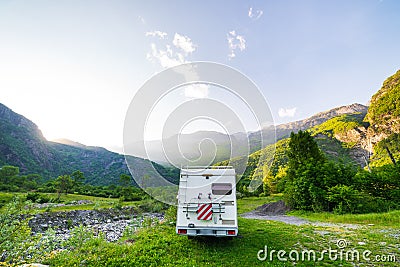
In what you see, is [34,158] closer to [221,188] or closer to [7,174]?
[7,174]

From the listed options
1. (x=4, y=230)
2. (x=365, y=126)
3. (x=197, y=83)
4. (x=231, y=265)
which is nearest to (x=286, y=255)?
(x=231, y=265)

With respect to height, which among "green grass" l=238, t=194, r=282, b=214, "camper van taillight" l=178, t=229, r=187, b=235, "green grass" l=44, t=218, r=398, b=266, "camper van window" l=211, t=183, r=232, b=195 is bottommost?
"green grass" l=238, t=194, r=282, b=214

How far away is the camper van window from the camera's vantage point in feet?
26.3

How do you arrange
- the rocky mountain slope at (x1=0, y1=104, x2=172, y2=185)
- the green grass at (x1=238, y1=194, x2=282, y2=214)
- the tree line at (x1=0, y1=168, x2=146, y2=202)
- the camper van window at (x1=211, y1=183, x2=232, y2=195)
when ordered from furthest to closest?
the rocky mountain slope at (x1=0, y1=104, x2=172, y2=185) → the tree line at (x1=0, y1=168, x2=146, y2=202) → the green grass at (x1=238, y1=194, x2=282, y2=214) → the camper van window at (x1=211, y1=183, x2=232, y2=195)

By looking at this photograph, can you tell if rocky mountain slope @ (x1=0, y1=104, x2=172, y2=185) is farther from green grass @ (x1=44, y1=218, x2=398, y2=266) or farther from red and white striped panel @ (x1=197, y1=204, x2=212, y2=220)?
red and white striped panel @ (x1=197, y1=204, x2=212, y2=220)

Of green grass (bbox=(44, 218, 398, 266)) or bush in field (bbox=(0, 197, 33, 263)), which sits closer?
bush in field (bbox=(0, 197, 33, 263))

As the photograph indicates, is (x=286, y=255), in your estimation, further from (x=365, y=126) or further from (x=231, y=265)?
(x=365, y=126)

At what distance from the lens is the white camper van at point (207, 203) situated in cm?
714

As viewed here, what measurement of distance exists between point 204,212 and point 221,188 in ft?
4.30

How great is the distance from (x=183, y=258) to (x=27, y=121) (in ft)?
633

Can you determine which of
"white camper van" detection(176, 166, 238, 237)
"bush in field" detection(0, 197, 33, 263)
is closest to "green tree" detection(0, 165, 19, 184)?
"bush in field" detection(0, 197, 33, 263)

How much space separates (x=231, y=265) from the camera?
20.0ft

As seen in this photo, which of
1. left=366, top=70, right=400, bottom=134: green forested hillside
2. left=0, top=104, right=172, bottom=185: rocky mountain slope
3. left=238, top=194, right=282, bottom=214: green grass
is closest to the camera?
left=238, top=194, right=282, bottom=214: green grass

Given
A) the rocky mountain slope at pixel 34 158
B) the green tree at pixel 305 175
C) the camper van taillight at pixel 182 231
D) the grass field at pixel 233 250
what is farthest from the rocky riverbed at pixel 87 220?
the rocky mountain slope at pixel 34 158
